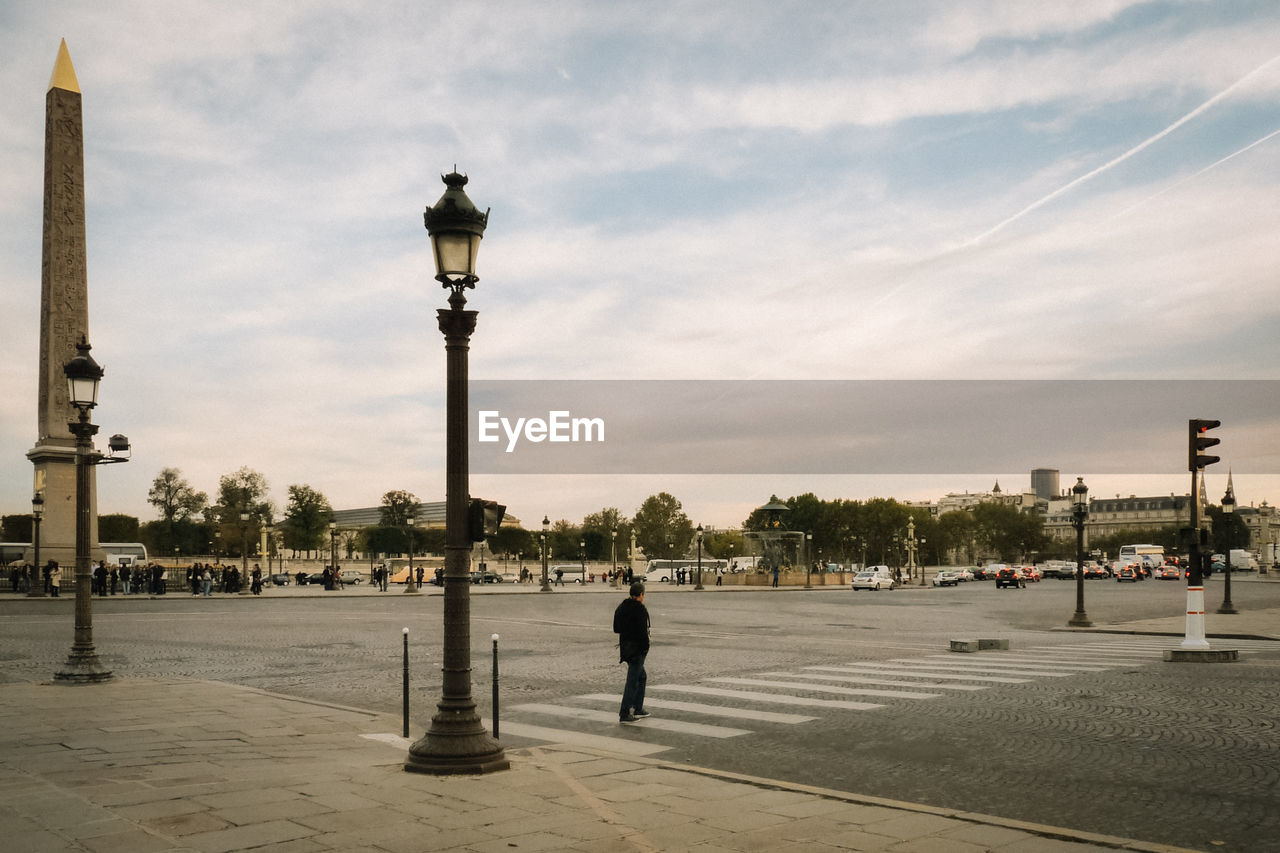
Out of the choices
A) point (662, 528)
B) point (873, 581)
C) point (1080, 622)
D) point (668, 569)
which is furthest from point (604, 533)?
point (1080, 622)

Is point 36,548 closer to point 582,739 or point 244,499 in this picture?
point 582,739

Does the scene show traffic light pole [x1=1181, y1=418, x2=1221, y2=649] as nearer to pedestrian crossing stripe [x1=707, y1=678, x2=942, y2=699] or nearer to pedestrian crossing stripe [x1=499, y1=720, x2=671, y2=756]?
pedestrian crossing stripe [x1=707, y1=678, x2=942, y2=699]

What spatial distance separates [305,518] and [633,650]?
108252mm

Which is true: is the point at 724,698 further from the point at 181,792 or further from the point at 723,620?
the point at 723,620

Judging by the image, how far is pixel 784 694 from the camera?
14.4 m

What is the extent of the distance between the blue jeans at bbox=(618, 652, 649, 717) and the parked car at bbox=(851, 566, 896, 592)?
202ft

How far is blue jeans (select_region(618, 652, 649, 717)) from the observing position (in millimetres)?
12297

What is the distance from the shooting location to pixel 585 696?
14539 mm

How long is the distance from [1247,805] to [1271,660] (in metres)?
12.7

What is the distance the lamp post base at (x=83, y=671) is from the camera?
A: 48.9ft

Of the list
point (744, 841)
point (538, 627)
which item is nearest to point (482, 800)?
point (744, 841)

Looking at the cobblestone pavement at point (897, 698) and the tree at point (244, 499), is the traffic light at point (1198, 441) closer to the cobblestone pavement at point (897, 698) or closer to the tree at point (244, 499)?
the cobblestone pavement at point (897, 698)

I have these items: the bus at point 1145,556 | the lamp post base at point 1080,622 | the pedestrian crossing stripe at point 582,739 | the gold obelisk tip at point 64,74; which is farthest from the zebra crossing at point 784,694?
the bus at point 1145,556

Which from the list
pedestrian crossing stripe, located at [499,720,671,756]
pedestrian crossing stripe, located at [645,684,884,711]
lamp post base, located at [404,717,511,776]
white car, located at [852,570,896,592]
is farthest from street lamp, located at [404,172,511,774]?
white car, located at [852,570,896,592]
